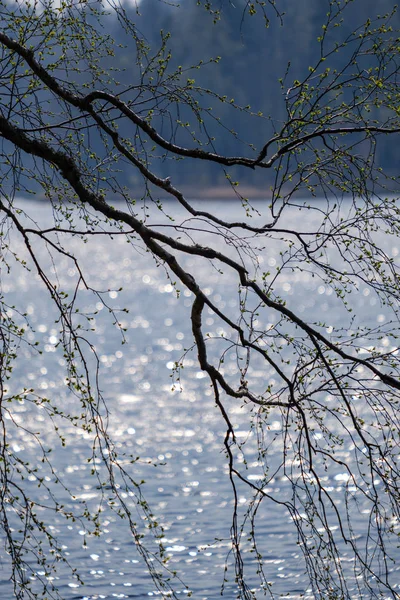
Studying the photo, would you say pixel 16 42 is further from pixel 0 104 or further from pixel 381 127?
pixel 381 127

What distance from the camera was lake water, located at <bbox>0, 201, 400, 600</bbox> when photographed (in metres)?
15.5

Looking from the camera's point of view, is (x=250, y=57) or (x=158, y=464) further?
(x=250, y=57)

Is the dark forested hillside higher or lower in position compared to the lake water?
higher

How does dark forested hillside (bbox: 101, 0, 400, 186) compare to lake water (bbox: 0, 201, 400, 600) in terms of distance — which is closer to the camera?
lake water (bbox: 0, 201, 400, 600)

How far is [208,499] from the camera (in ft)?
65.0

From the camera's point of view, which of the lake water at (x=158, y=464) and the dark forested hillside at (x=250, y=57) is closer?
the lake water at (x=158, y=464)

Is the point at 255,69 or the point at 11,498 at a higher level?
the point at 255,69

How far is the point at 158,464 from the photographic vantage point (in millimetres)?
9438

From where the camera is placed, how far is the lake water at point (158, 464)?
1549 centimetres

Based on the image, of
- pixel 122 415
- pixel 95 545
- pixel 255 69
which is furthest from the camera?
pixel 255 69

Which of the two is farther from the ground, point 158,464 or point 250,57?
point 250,57

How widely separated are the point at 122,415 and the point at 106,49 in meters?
23.7

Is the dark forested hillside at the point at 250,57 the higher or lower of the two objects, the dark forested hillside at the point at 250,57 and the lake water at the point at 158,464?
the higher

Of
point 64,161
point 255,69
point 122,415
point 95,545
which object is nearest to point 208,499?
point 95,545
